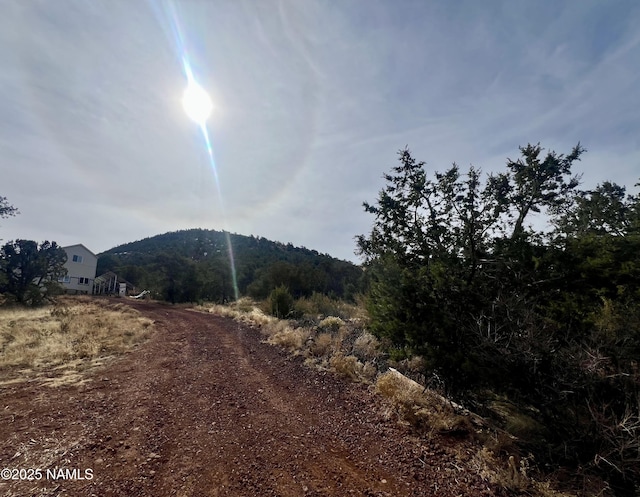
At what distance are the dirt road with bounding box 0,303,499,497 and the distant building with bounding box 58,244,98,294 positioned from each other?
158ft

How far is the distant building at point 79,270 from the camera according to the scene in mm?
44000

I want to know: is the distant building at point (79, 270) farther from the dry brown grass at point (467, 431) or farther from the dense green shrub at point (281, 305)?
the dry brown grass at point (467, 431)

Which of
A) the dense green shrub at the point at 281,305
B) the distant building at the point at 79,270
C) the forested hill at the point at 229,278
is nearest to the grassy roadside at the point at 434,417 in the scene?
the dense green shrub at the point at 281,305

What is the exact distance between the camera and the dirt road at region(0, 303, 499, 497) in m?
3.35

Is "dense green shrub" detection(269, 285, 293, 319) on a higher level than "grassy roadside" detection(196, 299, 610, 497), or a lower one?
higher

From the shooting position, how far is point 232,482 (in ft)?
11.1

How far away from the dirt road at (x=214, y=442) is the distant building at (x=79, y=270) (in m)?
48.1

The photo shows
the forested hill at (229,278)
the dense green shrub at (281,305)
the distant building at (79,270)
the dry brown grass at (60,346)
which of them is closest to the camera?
the dry brown grass at (60,346)

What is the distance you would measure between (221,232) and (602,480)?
4919 inches

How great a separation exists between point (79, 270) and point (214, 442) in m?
54.4

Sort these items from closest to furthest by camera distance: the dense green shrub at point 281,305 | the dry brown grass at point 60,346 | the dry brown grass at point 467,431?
the dry brown grass at point 467,431, the dry brown grass at point 60,346, the dense green shrub at point 281,305

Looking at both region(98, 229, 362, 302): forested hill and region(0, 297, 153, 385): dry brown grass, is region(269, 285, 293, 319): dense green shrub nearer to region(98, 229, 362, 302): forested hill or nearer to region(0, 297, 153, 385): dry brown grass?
region(0, 297, 153, 385): dry brown grass

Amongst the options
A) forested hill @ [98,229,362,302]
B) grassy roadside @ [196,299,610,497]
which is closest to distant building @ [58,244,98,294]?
forested hill @ [98,229,362,302]

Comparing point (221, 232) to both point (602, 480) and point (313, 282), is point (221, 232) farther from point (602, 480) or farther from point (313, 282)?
point (602, 480)
